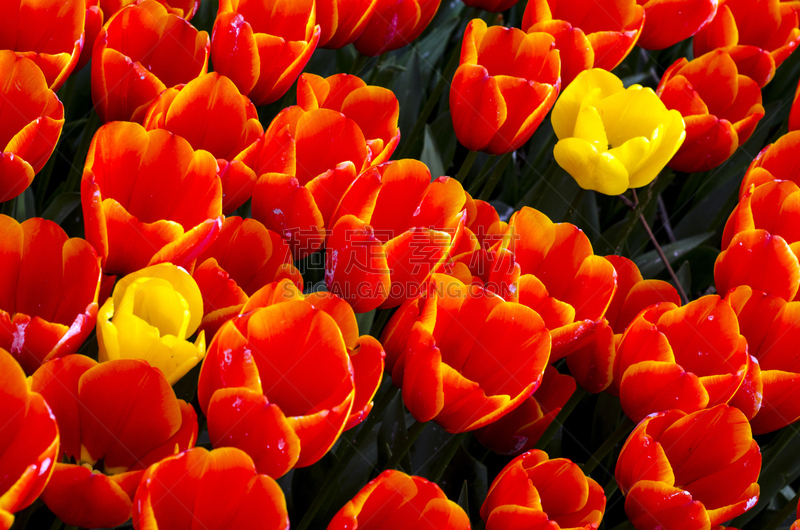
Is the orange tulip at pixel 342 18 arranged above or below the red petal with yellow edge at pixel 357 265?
above

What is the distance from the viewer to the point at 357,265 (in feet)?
1.74

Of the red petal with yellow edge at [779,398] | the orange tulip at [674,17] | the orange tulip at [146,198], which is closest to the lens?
the orange tulip at [146,198]

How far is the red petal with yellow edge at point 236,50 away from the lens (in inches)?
25.1

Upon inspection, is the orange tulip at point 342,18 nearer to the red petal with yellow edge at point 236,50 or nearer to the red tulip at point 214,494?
the red petal with yellow edge at point 236,50

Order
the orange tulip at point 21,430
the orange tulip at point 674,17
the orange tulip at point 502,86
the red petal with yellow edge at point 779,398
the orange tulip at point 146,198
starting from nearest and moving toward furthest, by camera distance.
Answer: the orange tulip at point 21,430
the orange tulip at point 146,198
the red petal with yellow edge at point 779,398
the orange tulip at point 502,86
the orange tulip at point 674,17

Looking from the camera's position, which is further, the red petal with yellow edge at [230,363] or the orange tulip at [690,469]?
the orange tulip at [690,469]

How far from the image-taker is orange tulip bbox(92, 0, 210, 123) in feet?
1.98

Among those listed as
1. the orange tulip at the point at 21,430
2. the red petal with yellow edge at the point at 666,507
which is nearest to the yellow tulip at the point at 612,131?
the red petal with yellow edge at the point at 666,507

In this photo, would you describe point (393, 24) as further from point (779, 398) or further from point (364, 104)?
point (779, 398)

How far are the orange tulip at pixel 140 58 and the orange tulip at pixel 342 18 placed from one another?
0.12 meters

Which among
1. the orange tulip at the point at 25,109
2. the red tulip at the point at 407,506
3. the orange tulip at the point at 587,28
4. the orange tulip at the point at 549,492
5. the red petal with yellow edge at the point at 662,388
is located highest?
the orange tulip at the point at 587,28

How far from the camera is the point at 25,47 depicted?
630 mm

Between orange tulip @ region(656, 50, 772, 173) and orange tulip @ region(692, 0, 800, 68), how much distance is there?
0.05m

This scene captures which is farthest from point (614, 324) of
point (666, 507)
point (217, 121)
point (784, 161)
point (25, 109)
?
point (25, 109)
